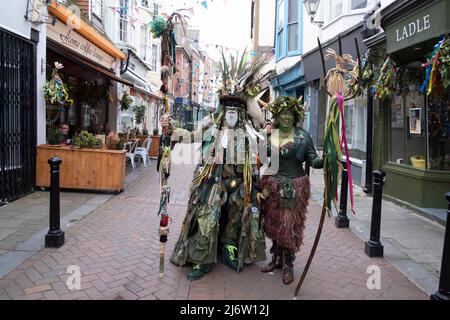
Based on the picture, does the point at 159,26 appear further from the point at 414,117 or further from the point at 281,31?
the point at 281,31

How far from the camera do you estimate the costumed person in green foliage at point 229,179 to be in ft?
12.8

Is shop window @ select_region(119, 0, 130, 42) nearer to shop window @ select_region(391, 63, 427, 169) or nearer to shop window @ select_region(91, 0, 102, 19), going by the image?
shop window @ select_region(91, 0, 102, 19)

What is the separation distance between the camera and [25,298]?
10.9 feet

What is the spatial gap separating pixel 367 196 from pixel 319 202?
51.5 inches

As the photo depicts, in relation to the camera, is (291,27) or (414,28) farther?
(291,27)

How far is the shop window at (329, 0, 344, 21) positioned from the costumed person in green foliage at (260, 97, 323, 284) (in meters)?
8.18

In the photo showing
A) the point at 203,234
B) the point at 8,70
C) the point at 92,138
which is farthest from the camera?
the point at 92,138

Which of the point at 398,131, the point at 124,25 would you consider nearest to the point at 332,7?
the point at 398,131

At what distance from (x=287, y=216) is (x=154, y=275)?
4.89 ft

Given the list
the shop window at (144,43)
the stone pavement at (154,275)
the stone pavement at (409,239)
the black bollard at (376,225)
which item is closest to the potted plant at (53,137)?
the stone pavement at (154,275)

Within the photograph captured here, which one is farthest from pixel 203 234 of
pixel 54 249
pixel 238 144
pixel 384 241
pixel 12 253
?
pixel 384 241

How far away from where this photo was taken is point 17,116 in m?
6.91

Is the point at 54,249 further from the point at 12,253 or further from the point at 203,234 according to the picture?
the point at 203,234

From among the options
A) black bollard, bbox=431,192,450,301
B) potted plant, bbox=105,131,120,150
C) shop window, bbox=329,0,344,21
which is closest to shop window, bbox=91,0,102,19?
potted plant, bbox=105,131,120,150
